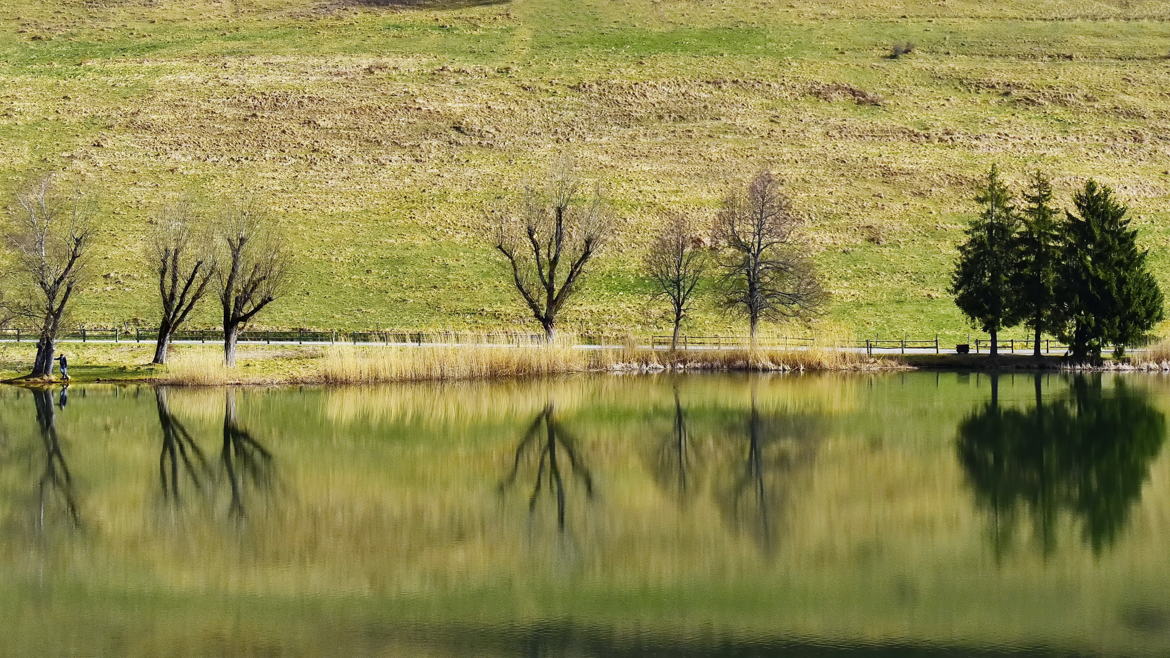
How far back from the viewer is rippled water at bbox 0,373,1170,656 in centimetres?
2009

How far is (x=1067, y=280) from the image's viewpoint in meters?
64.8

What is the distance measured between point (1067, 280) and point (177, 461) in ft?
147

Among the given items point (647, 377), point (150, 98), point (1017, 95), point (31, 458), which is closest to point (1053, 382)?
point (647, 377)

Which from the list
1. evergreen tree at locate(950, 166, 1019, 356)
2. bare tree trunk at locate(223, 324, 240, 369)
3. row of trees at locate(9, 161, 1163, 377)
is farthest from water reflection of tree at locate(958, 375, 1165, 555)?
bare tree trunk at locate(223, 324, 240, 369)

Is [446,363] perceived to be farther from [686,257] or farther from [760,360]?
[686,257]

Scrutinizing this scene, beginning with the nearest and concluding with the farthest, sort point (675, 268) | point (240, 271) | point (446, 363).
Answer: point (446, 363) → point (240, 271) → point (675, 268)

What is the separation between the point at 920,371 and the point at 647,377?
45.2ft

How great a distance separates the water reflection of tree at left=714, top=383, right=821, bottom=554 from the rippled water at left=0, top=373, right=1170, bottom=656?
0.13 meters

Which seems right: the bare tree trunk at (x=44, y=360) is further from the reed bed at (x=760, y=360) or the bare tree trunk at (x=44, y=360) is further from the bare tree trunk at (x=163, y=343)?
the reed bed at (x=760, y=360)

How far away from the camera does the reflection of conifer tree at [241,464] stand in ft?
105

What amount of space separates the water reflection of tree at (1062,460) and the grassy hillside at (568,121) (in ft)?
96.3

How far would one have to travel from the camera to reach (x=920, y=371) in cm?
6397

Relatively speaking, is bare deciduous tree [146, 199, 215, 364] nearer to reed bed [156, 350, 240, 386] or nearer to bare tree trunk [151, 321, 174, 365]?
bare tree trunk [151, 321, 174, 365]

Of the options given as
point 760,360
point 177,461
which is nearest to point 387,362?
point 760,360
